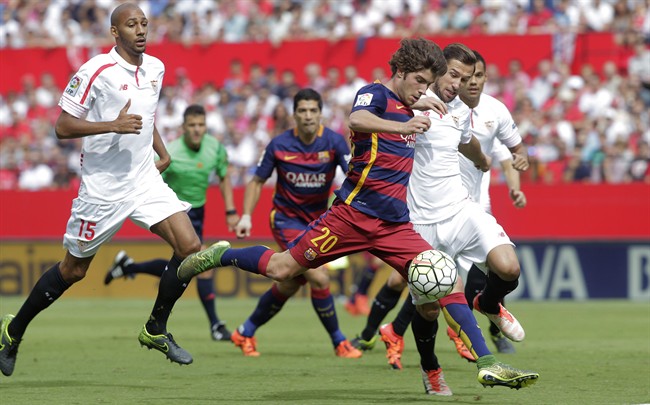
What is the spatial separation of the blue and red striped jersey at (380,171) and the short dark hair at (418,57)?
23cm

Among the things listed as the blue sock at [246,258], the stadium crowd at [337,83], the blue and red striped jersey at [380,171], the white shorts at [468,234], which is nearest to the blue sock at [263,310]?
the white shorts at [468,234]

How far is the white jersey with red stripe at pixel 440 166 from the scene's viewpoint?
945cm

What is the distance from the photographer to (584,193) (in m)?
19.5

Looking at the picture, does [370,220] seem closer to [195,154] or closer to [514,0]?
[195,154]

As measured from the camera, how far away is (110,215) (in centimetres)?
943

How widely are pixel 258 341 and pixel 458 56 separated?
5415mm

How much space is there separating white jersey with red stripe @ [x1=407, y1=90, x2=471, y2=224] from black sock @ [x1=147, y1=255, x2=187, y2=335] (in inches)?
76.1

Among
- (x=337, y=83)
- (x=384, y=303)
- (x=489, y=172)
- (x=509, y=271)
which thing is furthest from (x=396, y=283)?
(x=337, y=83)

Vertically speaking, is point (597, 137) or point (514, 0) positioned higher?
point (514, 0)

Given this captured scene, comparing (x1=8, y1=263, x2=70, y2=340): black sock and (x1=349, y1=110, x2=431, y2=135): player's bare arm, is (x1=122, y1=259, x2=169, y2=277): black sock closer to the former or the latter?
(x1=8, y1=263, x2=70, y2=340): black sock

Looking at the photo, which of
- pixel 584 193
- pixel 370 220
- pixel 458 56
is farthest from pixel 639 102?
pixel 370 220

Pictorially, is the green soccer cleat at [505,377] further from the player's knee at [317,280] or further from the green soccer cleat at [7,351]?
the player's knee at [317,280]

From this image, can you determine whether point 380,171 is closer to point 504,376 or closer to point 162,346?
point 504,376

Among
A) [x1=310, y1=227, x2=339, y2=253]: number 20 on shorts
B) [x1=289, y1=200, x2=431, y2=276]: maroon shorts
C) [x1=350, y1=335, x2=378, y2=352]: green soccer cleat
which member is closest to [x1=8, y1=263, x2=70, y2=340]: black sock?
[x1=289, y1=200, x2=431, y2=276]: maroon shorts
